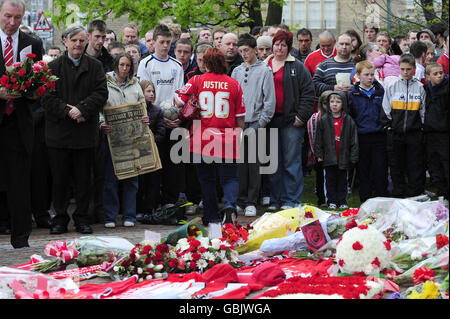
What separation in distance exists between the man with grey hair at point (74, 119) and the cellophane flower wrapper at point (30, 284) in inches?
141

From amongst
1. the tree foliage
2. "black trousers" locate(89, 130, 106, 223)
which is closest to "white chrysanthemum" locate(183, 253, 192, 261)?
"black trousers" locate(89, 130, 106, 223)

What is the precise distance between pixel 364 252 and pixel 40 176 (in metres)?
6.00

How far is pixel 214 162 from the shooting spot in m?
10.3

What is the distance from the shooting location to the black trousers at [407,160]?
1206cm

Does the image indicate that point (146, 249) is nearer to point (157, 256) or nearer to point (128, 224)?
point (157, 256)

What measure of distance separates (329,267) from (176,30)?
23.9ft

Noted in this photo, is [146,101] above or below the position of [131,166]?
above

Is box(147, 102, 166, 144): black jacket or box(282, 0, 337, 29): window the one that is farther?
box(282, 0, 337, 29): window

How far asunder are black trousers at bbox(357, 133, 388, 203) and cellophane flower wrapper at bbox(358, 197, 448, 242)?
4.45 metres

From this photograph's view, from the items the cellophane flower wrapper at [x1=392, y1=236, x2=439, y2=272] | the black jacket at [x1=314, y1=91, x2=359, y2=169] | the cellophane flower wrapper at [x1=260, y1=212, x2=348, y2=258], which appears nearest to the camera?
the cellophane flower wrapper at [x1=392, y1=236, x2=439, y2=272]

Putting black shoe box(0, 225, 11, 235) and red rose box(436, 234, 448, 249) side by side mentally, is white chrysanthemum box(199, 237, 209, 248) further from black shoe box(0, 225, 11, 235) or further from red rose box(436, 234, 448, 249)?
black shoe box(0, 225, 11, 235)

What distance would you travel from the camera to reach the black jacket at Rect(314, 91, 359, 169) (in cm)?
1192
